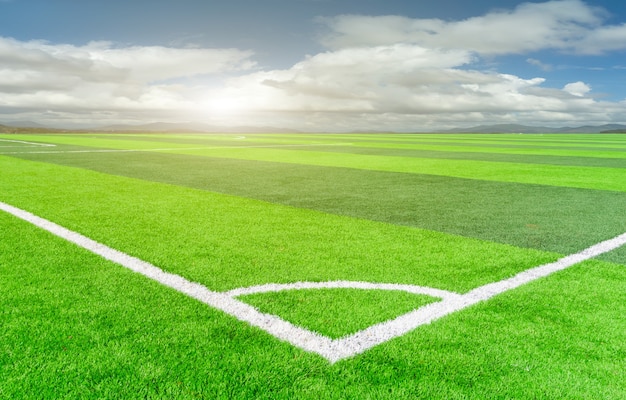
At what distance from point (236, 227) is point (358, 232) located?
5.16 ft

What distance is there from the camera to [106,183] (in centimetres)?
1034

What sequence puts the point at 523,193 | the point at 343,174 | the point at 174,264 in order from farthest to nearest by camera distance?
the point at 343,174
the point at 523,193
the point at 174,264

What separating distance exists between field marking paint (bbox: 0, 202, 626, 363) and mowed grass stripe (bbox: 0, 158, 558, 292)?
13 cm

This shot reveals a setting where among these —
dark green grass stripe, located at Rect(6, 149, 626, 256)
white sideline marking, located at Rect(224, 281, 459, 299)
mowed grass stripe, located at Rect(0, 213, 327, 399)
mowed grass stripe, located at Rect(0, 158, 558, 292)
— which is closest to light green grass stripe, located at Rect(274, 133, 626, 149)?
dark green grass stripe, located at Rect(6, 149, 626, 256)

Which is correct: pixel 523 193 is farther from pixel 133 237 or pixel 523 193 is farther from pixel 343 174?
pixel 133 237

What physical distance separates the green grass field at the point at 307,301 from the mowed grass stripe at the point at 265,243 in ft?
0.10

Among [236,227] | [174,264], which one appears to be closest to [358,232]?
[236,227]

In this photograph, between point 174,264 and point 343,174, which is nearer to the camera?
point 174,264

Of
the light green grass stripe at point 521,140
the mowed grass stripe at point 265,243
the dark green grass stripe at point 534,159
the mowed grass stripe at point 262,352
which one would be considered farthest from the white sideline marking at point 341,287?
the light green grass stripe at point 521,140

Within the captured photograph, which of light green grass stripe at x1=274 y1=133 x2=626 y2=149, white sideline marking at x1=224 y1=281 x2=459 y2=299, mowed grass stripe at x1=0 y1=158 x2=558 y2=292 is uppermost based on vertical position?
light green grass stripe at x1=274 y1=133 x2=626 y2=149

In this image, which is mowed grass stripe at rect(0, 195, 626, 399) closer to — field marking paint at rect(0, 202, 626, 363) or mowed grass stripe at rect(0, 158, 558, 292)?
field marking paint at rect(0, 202, 626, 363)

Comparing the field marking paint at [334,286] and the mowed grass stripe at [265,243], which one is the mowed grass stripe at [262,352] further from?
the mowed grass stripe at [265,243]

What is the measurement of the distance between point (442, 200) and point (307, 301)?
→ 5.65m

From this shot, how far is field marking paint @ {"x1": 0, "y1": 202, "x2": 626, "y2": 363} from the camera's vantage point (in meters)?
2.94
